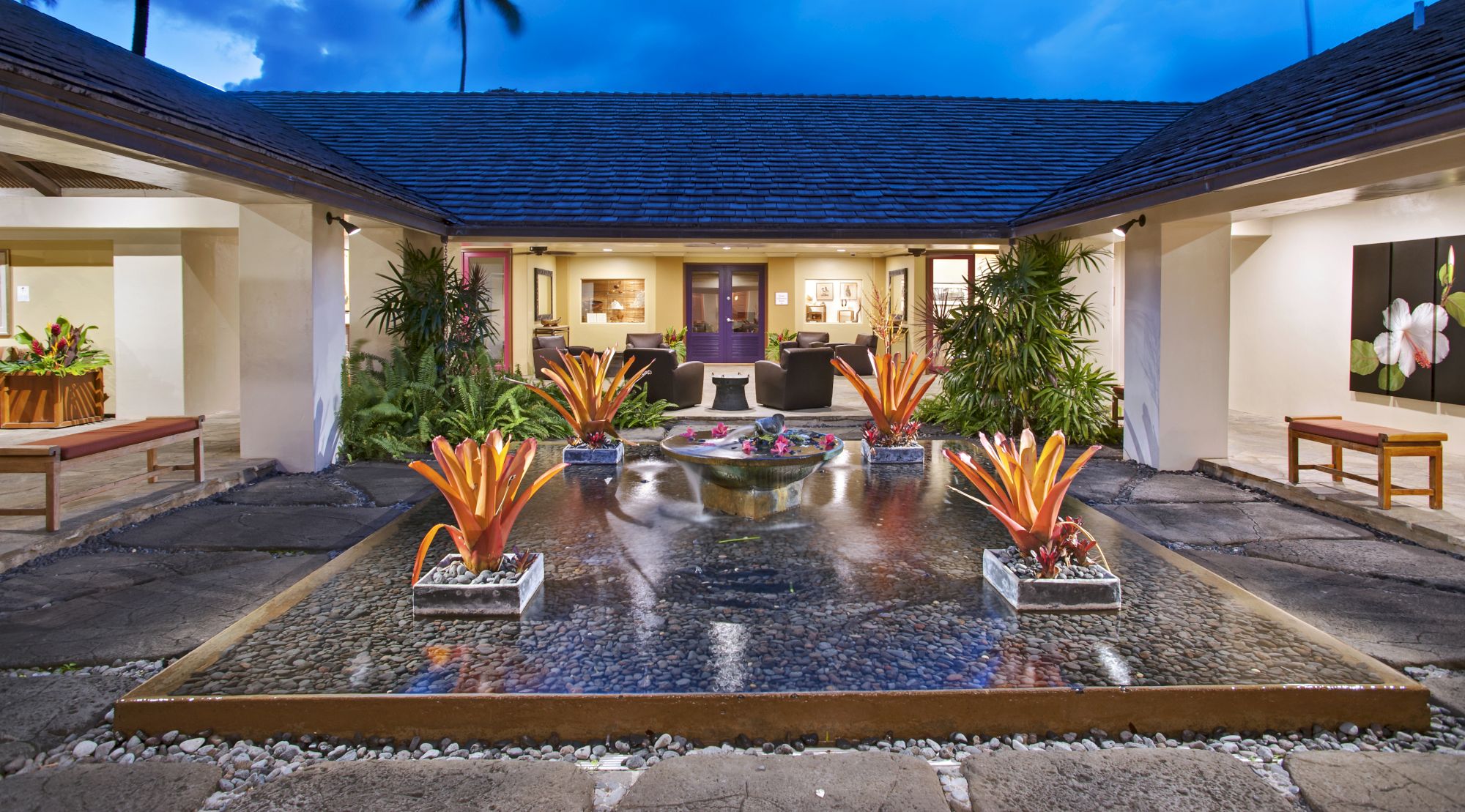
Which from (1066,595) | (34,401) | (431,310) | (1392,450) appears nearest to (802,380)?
(431,310)

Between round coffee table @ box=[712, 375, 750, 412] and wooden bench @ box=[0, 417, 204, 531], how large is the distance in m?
6.00

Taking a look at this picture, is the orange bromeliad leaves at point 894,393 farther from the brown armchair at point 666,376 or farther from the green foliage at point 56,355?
the green foliage at point 56,355

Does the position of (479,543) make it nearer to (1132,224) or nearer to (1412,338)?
(1132,224)

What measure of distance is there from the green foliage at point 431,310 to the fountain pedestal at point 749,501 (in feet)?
13.9

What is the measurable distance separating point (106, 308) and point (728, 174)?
7827mm

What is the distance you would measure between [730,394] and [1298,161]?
6.91 meters

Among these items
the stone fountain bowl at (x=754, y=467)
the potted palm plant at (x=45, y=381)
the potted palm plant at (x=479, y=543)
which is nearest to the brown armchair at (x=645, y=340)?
the potted palm plant at (x=45, y=381)

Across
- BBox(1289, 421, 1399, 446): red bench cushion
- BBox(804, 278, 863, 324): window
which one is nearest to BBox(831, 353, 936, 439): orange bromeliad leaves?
BBox(1289, 421, 1399, 446): red bench cushion

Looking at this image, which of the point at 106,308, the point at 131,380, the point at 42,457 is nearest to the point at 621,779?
the point at 42,457

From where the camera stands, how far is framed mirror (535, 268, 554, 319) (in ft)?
50.9

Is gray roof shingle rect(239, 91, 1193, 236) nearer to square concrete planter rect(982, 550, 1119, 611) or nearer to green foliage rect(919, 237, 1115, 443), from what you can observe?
green foliage rect(919, 237, 1115, 443)

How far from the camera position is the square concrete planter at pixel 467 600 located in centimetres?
339

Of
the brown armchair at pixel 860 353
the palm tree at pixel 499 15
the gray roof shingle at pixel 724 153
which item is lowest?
the brown armchair at pixel 860 353

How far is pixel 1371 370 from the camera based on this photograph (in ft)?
25.9
